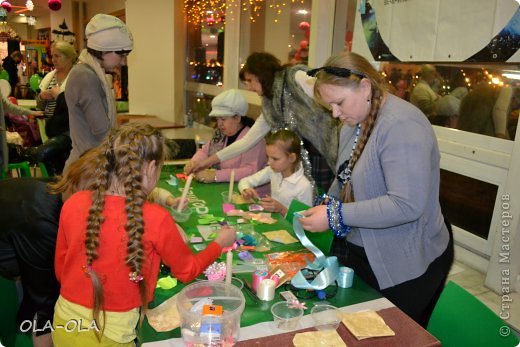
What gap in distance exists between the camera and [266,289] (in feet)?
4.25

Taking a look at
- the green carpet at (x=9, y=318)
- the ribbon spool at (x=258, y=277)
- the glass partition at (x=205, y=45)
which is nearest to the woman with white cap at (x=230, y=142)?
the green carpet at (x=9, y=318)

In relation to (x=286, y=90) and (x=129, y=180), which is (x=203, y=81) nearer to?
(x=286, y=90)

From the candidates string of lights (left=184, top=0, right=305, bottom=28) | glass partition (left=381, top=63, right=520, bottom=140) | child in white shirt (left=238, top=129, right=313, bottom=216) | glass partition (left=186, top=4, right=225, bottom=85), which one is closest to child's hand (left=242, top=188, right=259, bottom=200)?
child in white shirt (left=238, top=129, right=313, bottom=216)

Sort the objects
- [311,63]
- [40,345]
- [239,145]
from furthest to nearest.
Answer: [311,63], [239,145], [40,345]

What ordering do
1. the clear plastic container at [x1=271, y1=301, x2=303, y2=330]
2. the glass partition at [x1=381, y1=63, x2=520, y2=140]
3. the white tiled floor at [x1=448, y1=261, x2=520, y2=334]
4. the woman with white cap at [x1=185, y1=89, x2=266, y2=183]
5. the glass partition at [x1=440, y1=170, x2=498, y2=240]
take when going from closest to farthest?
the clear plastic container at [x1=271, y1=301, x2=303, y2=330] < the white tiled floor at [x1=448, y1=261, x2=520, y2=334] < the glass partition at [x1=381, y1=63, x2=520, y2=140] < the glass partition at [x1=440, y1=170, x2=498, y2=240] < the woman with white cap at [x1=185, y1=89, x2=266, y2=183]

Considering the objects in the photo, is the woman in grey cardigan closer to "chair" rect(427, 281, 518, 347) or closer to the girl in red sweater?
"chair" rect(427, 281, 518, 347)

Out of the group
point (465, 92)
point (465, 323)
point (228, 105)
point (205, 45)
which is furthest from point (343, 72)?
point (205, 45)

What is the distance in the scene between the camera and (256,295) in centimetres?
132

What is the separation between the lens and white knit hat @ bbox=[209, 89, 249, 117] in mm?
2684

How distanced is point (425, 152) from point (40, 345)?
1.53 metres

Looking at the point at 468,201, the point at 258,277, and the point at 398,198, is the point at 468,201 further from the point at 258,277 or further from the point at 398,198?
the point at 258,277

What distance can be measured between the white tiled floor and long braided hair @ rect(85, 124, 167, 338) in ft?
6.01

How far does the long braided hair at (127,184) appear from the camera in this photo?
116cm

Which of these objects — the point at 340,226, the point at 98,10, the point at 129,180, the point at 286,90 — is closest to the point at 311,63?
the point at 286,90
